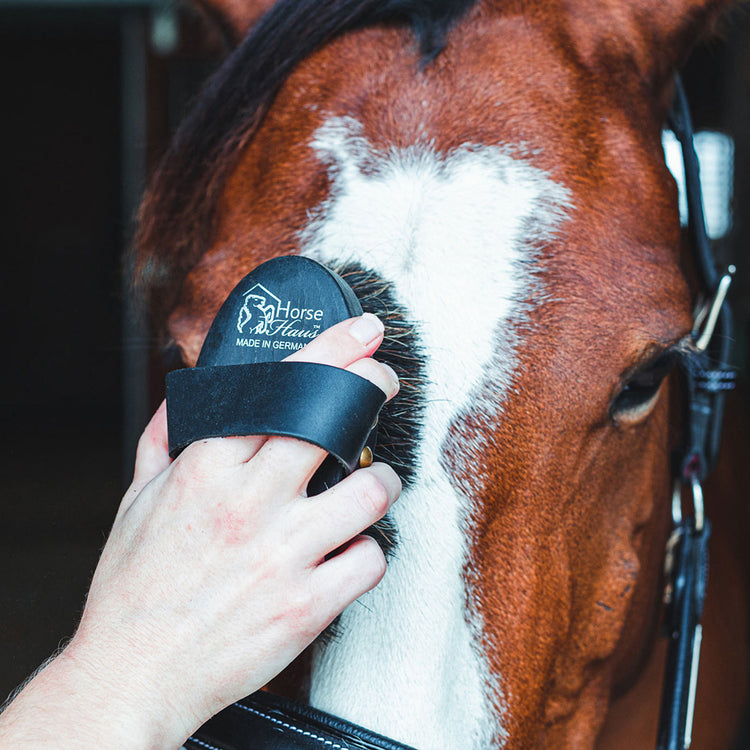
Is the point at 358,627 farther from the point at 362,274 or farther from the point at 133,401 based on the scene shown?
the point at 133,401

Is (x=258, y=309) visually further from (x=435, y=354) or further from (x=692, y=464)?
(x=692, y=464)

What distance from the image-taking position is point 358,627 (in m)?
0.67

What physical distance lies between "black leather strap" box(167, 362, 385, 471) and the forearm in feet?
0.61

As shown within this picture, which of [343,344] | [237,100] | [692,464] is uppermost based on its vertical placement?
[237,100]

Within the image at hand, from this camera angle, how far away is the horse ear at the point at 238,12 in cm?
112

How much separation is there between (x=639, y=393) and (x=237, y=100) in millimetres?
603

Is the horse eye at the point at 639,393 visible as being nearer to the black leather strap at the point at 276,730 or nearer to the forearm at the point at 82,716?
the black leather strap at the point at 276,730

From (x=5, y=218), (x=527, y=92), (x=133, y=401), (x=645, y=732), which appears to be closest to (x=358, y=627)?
(x=527, y=92)

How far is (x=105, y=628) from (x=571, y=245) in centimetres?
56

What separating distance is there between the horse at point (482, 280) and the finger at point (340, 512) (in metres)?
0.12

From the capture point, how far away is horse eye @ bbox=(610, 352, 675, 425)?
0.84 meters

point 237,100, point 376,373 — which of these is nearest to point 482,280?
point 376,373

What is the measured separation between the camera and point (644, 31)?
0.98 meters

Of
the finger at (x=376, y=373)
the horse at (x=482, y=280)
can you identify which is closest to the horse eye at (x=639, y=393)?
the horse at (x=482, y=280)
